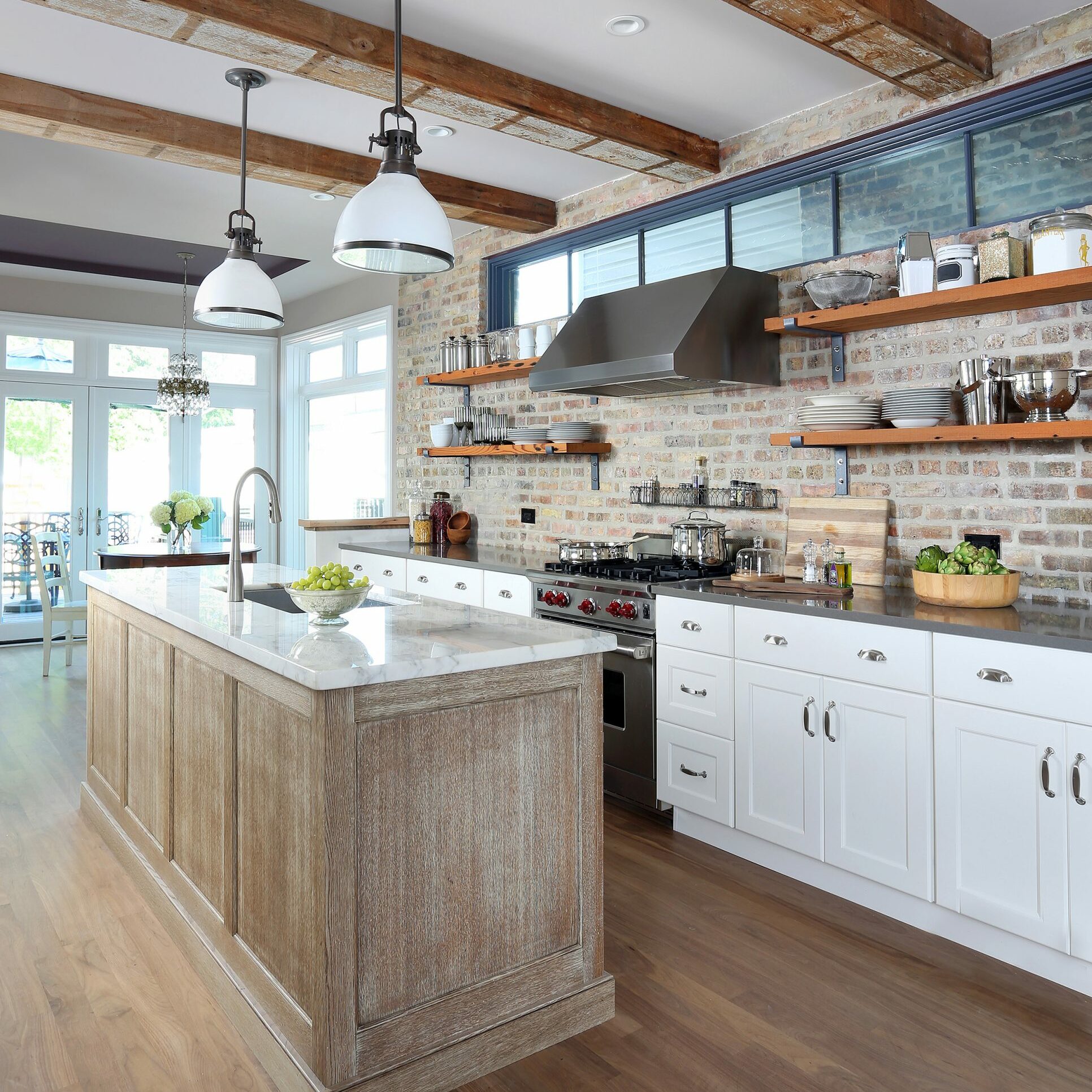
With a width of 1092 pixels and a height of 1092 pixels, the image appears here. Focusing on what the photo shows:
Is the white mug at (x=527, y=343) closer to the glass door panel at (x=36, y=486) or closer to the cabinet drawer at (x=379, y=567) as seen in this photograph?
the cabinet drawer at (x=379, y=567)

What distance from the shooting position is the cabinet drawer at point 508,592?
14.3ft

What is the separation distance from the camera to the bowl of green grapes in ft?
7.87

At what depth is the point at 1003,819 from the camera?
249 cm

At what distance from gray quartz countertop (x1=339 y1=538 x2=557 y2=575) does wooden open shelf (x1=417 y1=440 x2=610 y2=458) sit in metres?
0.57

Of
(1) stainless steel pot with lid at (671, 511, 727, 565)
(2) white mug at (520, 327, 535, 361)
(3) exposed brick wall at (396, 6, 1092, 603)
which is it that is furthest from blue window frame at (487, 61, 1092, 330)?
(1) stainless steel pot with lid at (671, 511, 727, 565)

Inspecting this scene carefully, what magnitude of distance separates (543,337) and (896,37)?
7.78 feet

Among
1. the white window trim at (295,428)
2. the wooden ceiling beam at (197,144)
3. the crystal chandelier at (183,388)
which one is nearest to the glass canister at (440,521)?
the wooden ceiling beam at (197,144)

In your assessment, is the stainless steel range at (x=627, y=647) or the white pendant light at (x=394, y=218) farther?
the stainless steel range at (x=627, y=647)

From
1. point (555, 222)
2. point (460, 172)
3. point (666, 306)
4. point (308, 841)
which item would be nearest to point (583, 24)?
point (666, 306)

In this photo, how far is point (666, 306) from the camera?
391 cm

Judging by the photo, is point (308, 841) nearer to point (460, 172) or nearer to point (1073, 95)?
point (1073, 95)

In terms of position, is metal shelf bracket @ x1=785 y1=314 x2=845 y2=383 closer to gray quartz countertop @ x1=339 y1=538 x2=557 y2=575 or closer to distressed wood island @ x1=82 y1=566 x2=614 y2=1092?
gray quartz countertop @ x1=339 y1=538 x2=557 y2=575

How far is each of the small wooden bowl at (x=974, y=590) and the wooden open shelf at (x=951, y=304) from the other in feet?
2.00

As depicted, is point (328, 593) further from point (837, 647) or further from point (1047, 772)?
point (1047, 772)
